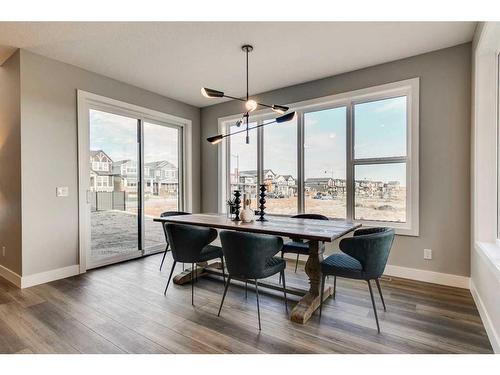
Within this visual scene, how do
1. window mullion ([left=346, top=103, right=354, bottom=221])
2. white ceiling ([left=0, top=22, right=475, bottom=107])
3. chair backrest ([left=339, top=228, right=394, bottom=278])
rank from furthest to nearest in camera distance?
window mullion ([left=346, top=103, right=354, bottom=221]) → white ceiling ([left=0, top=22, right=475, bottom=107]) → chair backrest ([left=339, top=228, right=394, bottom=278])

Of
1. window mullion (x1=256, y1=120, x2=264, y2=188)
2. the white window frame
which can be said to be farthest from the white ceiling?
window mullion (x1=256, y1=120, x2=264, y2=188)

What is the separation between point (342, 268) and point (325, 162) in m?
2.07

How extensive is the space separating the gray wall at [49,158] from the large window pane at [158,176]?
110 centimetres

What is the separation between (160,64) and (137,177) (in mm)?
1774

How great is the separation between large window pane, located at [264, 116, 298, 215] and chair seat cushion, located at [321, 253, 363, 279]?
194cm

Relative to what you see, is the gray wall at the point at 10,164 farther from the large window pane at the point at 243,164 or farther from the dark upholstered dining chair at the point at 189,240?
the large window pane at the point at 243,164

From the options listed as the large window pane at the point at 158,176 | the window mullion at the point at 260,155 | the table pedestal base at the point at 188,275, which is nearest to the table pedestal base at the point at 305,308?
the table pedestal base at the point at 188,275

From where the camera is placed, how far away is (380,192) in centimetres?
A: 361

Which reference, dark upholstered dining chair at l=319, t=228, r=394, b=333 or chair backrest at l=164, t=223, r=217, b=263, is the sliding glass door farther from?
dark upholstered dining chair at l=319, t=228, r=394, b=333

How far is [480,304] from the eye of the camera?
7.97 feet

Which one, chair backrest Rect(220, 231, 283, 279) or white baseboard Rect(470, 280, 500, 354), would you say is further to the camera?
chair backrest Rect(220, 231, 283, 279)

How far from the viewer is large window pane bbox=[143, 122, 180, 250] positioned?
4.52 meters

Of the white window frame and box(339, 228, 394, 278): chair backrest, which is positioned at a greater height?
the white window frame

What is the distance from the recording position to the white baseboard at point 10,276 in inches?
123
